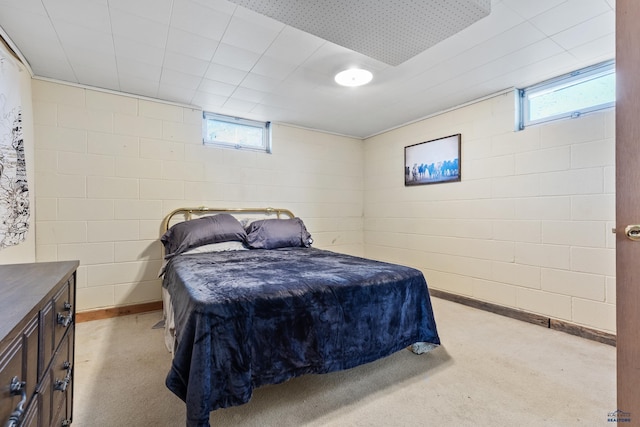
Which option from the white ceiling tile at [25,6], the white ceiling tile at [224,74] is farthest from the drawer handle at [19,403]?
the white ceiling tile at [224,74]

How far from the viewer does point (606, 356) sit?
2125 mm

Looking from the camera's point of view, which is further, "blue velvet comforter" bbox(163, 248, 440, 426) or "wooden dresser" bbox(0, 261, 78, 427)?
"blue velvet comforter" bbox(163, 248, 440, 426)

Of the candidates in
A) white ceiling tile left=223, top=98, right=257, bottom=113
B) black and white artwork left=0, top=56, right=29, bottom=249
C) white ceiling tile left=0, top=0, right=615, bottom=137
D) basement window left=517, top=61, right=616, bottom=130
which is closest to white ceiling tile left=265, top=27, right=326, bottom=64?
white ceiling tile left=0, top=0, right=615, bottom=137

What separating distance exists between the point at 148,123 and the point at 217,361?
9.23ft

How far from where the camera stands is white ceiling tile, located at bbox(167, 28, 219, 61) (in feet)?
6.73

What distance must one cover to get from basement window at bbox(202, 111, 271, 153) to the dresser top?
2545 mm

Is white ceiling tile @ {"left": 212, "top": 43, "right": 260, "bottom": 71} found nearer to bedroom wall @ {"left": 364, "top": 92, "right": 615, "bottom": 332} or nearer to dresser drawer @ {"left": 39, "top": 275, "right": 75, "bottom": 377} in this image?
dresser drawer @ {"left": 39, "top": 275, "right": 75, "bottom": 377}

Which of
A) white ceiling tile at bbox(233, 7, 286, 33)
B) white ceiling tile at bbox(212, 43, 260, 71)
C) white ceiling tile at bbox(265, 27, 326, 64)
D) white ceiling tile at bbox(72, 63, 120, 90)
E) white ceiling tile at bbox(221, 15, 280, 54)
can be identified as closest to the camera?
white ceiling tile at bbox(233, 7, 286, 33)

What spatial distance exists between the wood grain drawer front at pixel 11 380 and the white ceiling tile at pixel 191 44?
81.5 inches

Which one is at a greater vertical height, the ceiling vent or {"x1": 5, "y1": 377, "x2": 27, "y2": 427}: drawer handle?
the ceiling vent

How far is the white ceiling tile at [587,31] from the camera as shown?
1888mm

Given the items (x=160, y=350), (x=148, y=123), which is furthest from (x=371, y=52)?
(x=160, y=350)

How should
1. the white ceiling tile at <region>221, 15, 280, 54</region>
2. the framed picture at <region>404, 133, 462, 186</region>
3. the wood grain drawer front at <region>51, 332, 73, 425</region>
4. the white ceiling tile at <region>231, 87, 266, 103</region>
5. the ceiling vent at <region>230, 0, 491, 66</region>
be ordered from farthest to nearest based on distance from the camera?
the framed picture at <region>404, 133, 462, 186</region> < the white ceiling tile at <region>231, 87, 266, 103</region> < the white ceiling tile at <region>221, 15, 280, 54</region> < the ceiling vent at <region>230, 0, 491, 66</region> < the wood grain drawer front at <region>51, 332, 73, 425</region>

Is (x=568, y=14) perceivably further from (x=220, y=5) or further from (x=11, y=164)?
(x=11, y=164)
